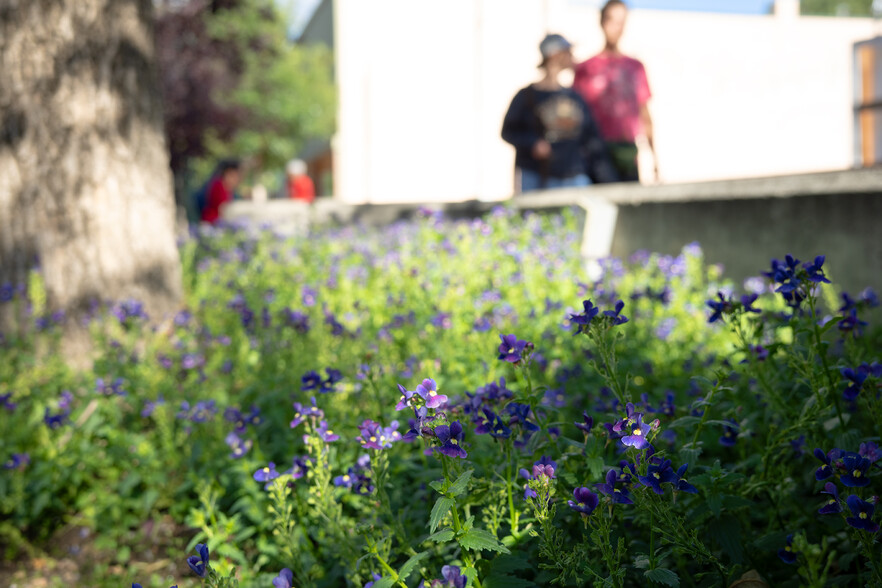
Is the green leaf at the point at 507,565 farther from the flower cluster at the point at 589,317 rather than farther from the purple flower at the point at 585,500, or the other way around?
the flower cluster at the point at 589,317

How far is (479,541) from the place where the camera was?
155 cm

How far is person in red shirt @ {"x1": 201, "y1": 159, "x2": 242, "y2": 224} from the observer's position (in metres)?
11.4

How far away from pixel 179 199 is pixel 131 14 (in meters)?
18.1

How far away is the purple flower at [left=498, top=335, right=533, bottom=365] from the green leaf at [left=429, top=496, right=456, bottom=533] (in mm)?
442

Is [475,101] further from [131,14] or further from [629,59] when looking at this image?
[131,14]

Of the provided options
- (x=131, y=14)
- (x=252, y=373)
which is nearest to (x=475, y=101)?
(x=131, y=14)

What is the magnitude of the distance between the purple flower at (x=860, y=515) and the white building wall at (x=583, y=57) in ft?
62.9

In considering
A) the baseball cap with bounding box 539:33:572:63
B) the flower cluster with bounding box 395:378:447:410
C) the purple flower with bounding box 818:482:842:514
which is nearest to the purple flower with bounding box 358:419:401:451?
the flower cluster with bounding box 395:378:447:410

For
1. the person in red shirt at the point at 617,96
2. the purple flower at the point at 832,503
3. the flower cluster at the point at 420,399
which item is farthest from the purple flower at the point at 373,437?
the person in red shirt at the point at 617,96

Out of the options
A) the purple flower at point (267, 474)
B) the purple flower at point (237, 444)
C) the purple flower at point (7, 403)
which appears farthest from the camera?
the purple flower at point (7, 403)

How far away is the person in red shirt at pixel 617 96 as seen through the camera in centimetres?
668

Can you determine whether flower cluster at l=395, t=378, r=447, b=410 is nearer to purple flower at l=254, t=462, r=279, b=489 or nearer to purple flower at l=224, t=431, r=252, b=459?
purple flower at l=254, t=462, r=279, b=489

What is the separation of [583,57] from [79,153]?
66.6 feet

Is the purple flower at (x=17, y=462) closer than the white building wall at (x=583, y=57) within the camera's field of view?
Yes
